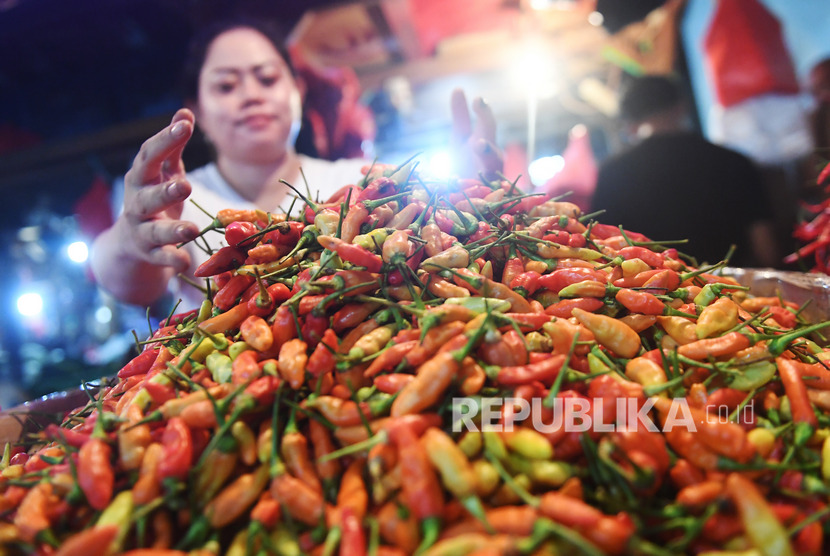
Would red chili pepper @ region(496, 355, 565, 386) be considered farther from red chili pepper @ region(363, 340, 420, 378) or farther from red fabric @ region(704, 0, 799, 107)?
red fabric @ region(704, 0, 799, 107)

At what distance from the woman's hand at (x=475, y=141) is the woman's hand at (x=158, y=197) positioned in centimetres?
143

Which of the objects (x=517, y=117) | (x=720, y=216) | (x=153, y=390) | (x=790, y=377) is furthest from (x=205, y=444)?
(x=517, y=117)

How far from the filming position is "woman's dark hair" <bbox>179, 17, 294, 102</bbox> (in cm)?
322

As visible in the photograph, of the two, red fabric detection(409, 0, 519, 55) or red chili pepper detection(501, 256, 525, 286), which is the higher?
red fabric detection(409, 0, 519, 55)

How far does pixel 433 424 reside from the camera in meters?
1.14

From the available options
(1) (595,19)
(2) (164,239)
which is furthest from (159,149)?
(1) (595,19)

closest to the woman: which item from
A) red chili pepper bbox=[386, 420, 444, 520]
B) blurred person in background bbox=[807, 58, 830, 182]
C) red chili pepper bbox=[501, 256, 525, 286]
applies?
red chili pepper bbox=[501, 256, 525, 286]

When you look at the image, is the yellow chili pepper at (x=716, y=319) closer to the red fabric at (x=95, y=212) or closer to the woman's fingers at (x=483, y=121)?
the woman's fingers at (x=483, y=121)

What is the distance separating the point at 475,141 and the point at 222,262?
5.17ft

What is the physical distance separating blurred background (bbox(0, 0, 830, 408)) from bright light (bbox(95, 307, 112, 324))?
0.12ft

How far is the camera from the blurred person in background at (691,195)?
3.53 meters

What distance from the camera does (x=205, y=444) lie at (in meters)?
1.21

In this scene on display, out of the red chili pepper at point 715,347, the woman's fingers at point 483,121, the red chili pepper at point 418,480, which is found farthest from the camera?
the woman's fingers at point 483,121

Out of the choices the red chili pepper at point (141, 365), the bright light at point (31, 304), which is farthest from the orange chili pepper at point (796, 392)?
the bright light at point (31, 304)
